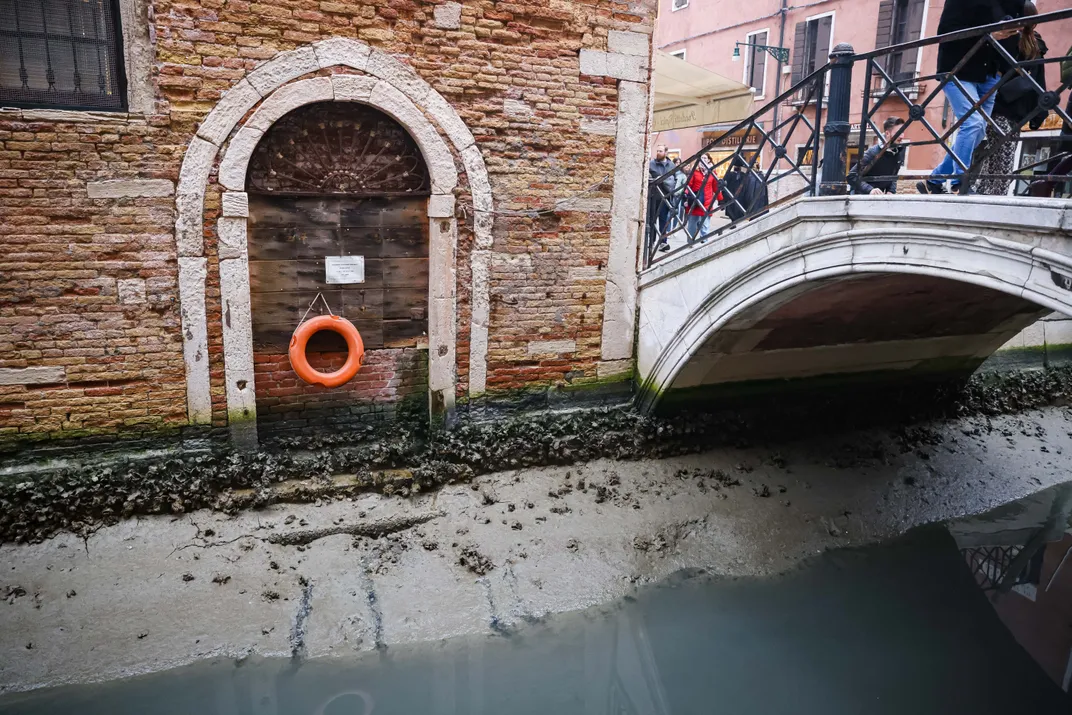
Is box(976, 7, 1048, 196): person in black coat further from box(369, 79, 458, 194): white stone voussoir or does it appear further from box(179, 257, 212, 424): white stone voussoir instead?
box(179, 257, 212, 424): white stone voussoir

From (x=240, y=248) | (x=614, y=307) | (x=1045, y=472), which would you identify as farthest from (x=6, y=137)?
(x=1045, y=472)

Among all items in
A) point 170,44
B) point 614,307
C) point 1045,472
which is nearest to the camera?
point 170,44

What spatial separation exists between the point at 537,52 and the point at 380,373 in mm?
2464

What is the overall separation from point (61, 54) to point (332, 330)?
7.18 feet

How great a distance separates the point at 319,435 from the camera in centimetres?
555

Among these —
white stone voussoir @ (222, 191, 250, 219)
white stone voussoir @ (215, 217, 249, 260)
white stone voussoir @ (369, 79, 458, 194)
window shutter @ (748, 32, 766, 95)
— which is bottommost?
white stone voussoir @ (215, 217, 249, 260)

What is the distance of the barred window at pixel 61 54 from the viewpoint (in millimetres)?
4344

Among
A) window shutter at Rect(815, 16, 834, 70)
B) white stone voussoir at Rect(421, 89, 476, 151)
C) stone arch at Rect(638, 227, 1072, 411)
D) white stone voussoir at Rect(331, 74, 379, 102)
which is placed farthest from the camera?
window shutter at Rect(815, 16, 834, 70)

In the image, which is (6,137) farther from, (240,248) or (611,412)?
(611,412)

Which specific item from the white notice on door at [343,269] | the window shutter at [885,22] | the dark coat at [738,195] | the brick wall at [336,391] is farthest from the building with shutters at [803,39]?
the white notice on door at [343,269]

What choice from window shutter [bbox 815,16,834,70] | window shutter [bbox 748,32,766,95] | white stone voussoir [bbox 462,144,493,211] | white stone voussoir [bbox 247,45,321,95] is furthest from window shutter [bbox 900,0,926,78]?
white stone voussoir [bbox 247,45,321,95]

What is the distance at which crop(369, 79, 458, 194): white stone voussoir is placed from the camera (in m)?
5.01

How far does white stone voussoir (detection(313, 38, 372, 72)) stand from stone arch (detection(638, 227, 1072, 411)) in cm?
274

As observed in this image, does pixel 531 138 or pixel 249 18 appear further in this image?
pixel 531 138
